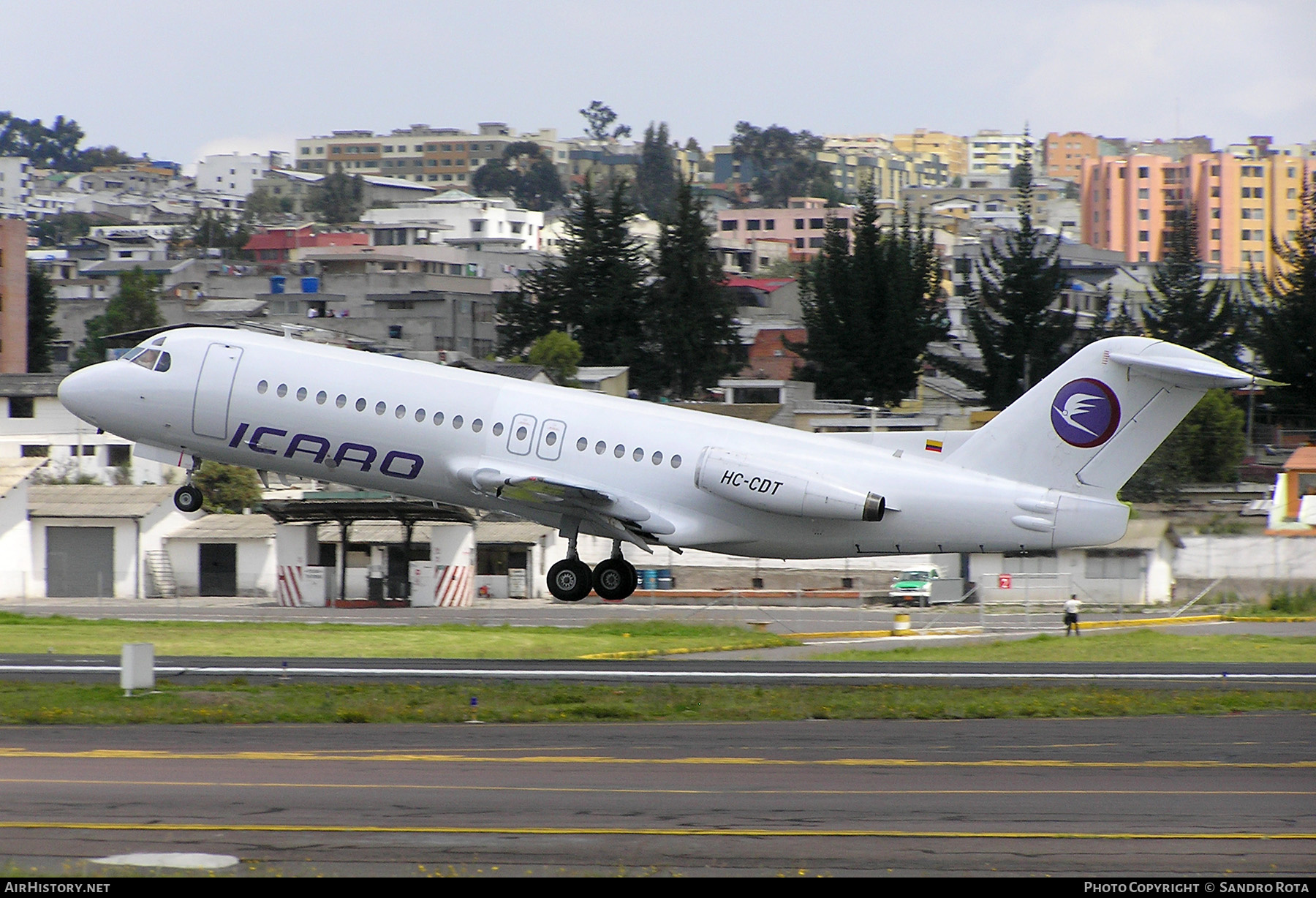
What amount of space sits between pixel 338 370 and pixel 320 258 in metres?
119

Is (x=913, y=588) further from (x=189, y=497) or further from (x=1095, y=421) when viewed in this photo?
(x=189, y=497)

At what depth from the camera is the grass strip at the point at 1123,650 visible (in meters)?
33.1

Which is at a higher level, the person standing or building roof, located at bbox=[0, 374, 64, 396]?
building roof, located at bbox=[0, 374, 64, 396]

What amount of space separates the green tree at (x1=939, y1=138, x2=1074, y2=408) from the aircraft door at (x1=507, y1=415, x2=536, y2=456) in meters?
60.5

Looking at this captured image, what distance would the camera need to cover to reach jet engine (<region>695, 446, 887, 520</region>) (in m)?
26.5

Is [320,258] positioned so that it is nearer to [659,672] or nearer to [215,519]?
[215,519]

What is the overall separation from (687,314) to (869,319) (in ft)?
40.4

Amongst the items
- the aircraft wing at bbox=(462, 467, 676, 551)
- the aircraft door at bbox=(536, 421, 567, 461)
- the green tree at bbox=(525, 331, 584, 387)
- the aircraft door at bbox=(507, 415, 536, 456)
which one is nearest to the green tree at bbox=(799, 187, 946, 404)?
the green tree at bbox=(525, 331, 584, 387)

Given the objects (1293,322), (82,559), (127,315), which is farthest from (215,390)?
(127,315)

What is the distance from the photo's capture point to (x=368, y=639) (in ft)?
120

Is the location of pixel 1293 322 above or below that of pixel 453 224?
below

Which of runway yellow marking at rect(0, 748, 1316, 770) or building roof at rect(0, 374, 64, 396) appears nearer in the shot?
runway yellow marking at rect(0, 748, 1316, 770)

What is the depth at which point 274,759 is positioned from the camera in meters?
17.4

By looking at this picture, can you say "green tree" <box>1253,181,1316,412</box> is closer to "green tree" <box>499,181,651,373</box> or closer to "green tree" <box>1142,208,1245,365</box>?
"green tree" <box>1142,208,1245,365</box>
